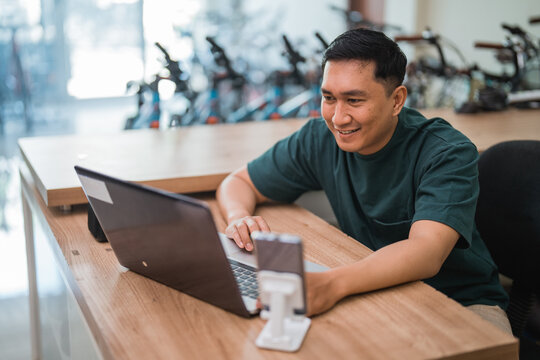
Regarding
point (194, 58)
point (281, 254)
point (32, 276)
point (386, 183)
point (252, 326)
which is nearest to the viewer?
point (281, 254)

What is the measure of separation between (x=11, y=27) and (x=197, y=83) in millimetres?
→ 2858

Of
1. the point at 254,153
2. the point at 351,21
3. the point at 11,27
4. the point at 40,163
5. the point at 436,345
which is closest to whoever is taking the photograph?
the point at 436,345

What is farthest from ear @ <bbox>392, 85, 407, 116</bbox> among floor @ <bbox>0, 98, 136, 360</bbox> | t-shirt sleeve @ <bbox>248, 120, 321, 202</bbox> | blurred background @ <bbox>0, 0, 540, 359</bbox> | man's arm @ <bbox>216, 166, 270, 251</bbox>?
blurred background @ <bbox>0, 0, 540, 359</bbox>

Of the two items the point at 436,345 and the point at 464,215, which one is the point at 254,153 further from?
the point at 436,345

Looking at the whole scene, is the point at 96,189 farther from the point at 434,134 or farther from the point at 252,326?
the point at 434,134

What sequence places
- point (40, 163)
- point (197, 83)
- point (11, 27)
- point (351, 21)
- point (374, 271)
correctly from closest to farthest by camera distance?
point (374, 271), point (40, 163), point (351, 21), point (11, 27), point (197, 83)

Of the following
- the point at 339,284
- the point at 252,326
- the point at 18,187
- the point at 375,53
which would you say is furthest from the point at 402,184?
the point at 18,187

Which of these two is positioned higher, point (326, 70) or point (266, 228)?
point (326, 70)

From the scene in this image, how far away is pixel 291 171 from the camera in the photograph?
1.51m

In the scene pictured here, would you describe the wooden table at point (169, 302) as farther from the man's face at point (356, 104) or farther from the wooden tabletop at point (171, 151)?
the man's face at point (356, 104)

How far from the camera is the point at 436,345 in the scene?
0.80 meters

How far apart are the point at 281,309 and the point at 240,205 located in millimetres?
645

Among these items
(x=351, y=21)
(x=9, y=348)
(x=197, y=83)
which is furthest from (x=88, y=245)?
(x=197, y=83)

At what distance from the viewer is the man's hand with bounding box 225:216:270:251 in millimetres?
1167
